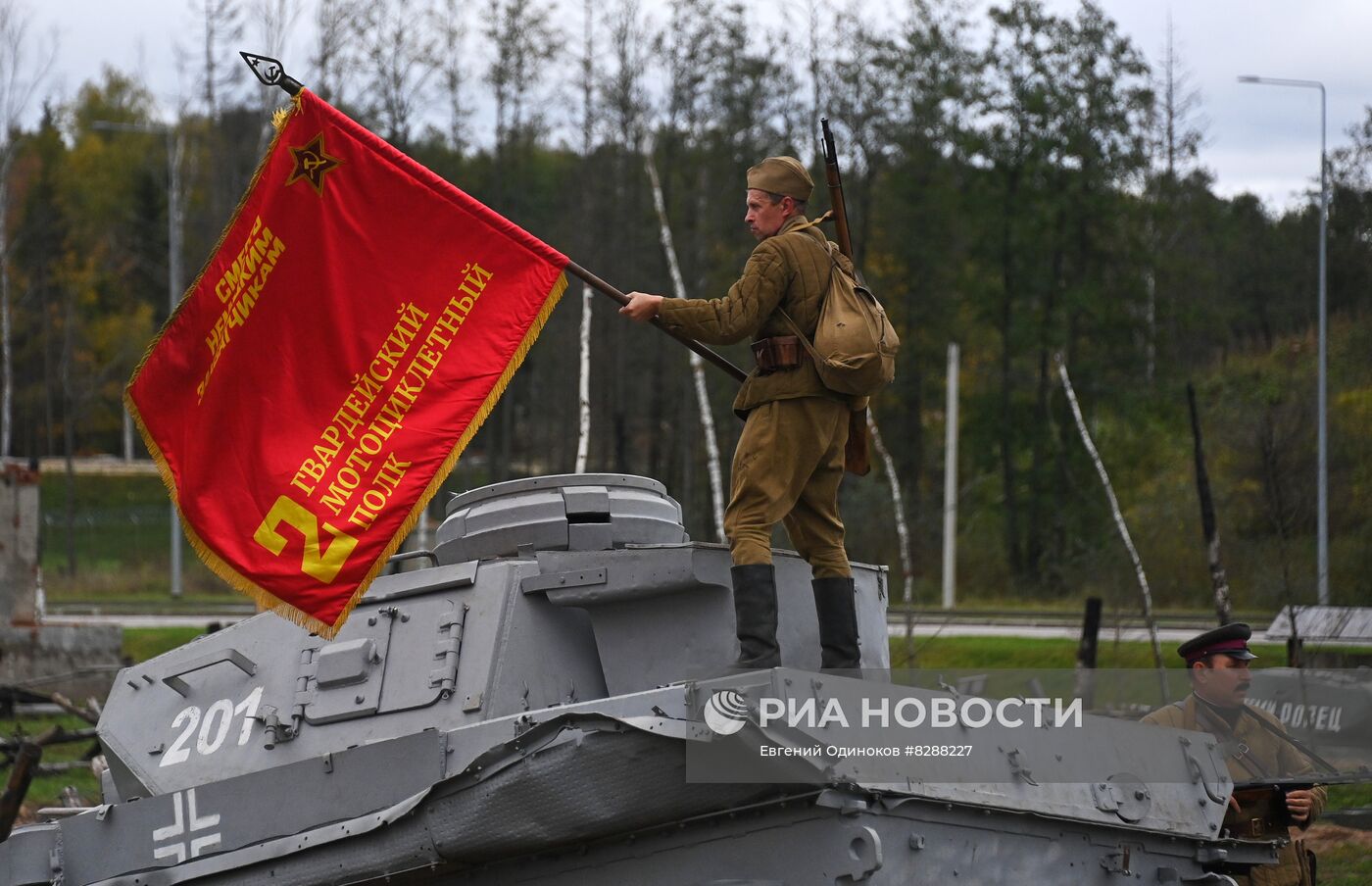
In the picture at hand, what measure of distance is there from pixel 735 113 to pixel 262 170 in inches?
862

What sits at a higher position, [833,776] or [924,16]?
[924,16]

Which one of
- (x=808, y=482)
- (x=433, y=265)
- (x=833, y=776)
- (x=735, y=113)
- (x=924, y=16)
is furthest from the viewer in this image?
(x=924, y=16)

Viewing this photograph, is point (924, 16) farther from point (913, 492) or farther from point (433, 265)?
point (433, 265)

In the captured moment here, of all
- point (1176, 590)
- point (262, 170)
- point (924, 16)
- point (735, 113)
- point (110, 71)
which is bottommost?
point (1176, 590)

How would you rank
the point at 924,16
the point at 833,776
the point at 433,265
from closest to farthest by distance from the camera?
the point at 833,776 < the point at 433,265 < the point at 924,16

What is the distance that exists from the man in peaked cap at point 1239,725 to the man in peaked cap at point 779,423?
169 cm

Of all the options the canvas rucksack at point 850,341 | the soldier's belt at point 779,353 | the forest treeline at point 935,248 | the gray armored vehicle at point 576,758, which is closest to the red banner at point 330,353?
the gray armored vehicle at point 576,758

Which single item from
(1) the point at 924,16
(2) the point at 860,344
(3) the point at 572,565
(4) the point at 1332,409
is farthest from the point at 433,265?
(1) the point at 924,16

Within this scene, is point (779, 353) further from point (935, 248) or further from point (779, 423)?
point (935, 248)

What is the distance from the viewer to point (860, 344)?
593cm

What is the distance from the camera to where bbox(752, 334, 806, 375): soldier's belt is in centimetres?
605

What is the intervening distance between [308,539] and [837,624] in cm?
202

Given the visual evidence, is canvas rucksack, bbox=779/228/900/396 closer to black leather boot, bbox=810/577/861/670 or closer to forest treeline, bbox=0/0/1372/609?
black leather boot, bbox=810/577/861/670

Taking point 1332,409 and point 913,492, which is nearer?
point 1332,409
